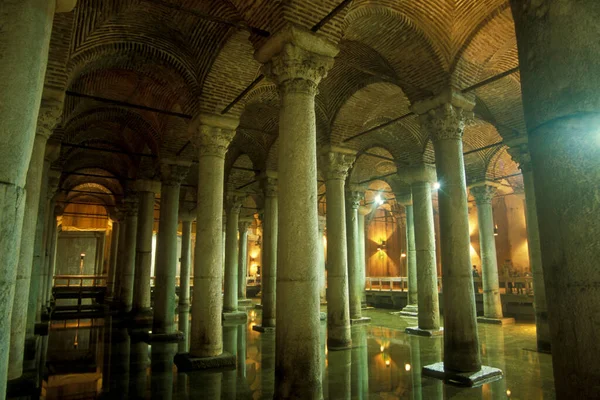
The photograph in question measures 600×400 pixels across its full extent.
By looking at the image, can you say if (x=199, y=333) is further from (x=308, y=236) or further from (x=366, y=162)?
(x=366, y=162)

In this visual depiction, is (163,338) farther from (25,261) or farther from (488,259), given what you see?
(488,259)

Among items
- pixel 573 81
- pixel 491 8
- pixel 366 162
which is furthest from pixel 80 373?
pixel 366 162

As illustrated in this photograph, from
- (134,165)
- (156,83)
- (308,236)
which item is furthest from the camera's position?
(134,165)

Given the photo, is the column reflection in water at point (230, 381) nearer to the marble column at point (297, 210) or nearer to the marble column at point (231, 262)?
the marble column at point (297, 210)

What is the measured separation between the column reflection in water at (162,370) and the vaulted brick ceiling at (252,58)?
4.82 metres

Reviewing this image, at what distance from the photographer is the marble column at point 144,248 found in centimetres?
1230

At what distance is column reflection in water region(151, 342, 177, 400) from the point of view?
589cm

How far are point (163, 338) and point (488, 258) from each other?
10.5 metres

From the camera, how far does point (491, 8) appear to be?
7.07 m

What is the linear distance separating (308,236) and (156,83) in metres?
6.87

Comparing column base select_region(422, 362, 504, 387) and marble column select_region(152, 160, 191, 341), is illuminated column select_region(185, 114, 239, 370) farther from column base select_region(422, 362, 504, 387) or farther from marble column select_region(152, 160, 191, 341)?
column base select_region(422, 362, 504, 387)

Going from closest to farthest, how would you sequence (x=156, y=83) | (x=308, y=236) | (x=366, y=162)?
1. (x=308, y=236)
2. (x=156, y=83)
3. (x=366, y=162)

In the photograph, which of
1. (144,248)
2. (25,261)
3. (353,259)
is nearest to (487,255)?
(353,259)

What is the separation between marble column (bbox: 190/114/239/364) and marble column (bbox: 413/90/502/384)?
374 centimetres
